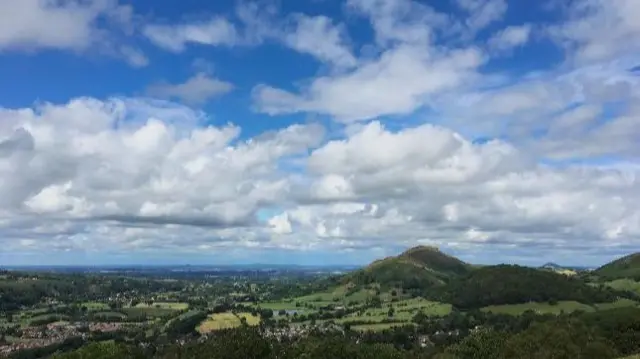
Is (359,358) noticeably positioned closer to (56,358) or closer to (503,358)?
(503,358)

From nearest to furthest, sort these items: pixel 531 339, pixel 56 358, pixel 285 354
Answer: pixel 56 358, pixel 285 354, pixel 531 339

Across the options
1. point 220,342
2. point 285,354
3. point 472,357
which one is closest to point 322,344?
point 285,354

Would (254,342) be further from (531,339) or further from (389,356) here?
(531,339)

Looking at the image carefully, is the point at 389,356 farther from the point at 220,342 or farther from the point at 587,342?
the point at 587,342

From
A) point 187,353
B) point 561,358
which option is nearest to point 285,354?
point 187,353

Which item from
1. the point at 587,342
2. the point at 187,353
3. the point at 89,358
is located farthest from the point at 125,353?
the point at 587,342

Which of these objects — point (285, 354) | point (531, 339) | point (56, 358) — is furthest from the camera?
point (531, 339)

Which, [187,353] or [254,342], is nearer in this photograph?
[254,342]

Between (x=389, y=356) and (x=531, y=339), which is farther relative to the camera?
(x=531, y=339)
